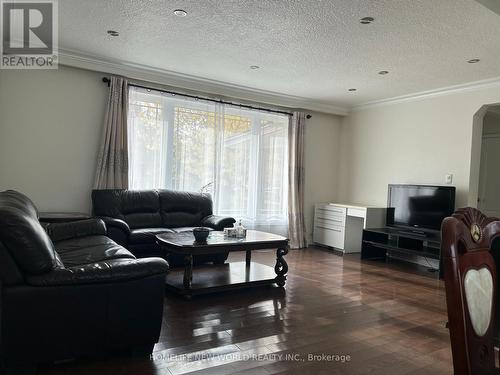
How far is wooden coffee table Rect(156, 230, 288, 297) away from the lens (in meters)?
3.48

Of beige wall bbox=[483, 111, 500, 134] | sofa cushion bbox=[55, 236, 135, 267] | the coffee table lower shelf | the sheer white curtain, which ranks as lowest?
the coffee table lower shelf

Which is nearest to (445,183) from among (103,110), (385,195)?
(385,195)

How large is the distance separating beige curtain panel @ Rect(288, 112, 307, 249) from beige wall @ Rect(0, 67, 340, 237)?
10.3ft

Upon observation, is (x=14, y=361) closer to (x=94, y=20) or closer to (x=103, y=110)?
(x=94, y=20)

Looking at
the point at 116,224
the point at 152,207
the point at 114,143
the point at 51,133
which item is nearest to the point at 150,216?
the point at 152,207

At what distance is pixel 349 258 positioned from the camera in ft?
19.4

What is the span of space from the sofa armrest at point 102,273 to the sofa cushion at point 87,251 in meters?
0.58

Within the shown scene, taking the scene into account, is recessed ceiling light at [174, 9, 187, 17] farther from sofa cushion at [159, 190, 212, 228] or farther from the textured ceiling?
sofa cushion at [159, 190, 212, 228]

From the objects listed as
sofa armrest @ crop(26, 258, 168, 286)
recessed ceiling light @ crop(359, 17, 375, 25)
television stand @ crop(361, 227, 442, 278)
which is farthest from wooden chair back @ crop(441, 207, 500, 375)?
television stand @ crop(361, 227, 442, 278)

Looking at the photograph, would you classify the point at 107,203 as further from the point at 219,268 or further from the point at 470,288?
the point at 470,288

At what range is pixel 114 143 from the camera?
4945mm

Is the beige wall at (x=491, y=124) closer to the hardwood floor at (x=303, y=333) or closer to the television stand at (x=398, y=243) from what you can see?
the television stand at (x=398, y=243)

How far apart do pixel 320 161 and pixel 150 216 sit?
3508mm

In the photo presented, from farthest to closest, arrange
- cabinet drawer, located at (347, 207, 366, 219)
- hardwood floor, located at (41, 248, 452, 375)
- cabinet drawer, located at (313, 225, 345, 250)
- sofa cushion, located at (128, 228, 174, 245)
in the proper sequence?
cabinet drawer, located at (313, 225, 345, 250) → cabinet drawer, located at (347, 207, 366, 219) → sofa cushion, located at (128, 228, 174, 245) → hardwood floor, located at (41, 248, 452, 375)
